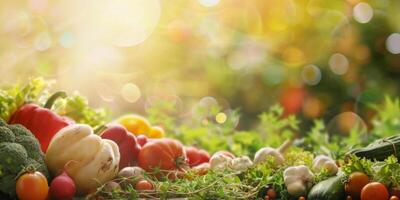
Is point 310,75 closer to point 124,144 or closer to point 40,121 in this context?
point 124,144

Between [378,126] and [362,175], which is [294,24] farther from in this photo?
[362,175]

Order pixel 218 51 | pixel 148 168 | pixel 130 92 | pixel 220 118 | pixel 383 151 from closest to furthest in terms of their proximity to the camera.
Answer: pixel 383 151
pixel 148 168
pixel 220 118
pixel 218 51
pixel 130 92

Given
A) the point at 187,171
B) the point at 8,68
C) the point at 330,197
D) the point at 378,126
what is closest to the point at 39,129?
the point at 187,171

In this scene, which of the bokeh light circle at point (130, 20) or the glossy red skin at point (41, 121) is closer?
the glossy red skin at point (41, 121)

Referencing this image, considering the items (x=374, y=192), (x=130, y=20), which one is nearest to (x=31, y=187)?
(x=374, y=192)

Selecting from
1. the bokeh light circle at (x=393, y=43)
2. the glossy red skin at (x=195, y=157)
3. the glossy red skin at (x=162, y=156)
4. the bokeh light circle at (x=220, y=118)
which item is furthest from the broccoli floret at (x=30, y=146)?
the bokeh light circle at (x=393, y=43)

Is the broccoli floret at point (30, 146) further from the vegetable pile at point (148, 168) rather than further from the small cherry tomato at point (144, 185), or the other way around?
the small cherry tomato at point (144, 185)

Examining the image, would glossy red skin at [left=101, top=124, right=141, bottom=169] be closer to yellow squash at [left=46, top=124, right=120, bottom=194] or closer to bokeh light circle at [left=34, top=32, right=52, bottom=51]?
yellow squash at [left=46, top=124, right=120, bottom=194]
